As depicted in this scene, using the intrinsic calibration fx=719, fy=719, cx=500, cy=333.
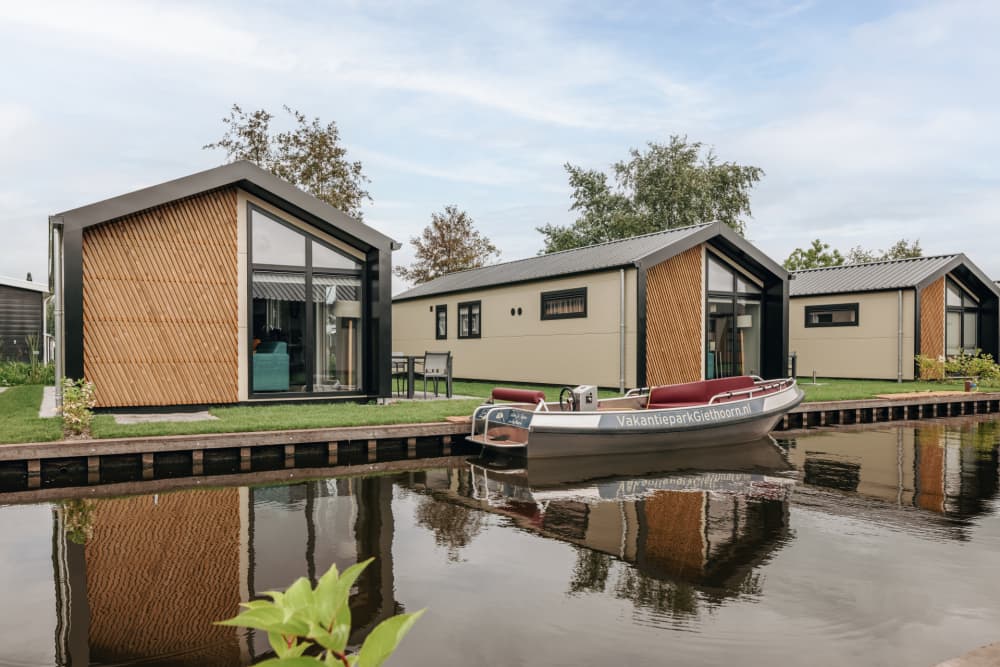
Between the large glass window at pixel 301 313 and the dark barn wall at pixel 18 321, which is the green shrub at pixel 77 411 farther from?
the dark barn wall at pixel 18 321

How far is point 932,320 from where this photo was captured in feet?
60.8

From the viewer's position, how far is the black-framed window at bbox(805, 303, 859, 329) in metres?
19.2

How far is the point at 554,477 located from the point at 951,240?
5449cm

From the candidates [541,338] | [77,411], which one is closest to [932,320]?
[541,338]

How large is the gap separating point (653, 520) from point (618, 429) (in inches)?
107

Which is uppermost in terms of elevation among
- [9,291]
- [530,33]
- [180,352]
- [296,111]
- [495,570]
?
[296,111]

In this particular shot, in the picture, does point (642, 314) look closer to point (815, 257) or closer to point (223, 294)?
point (223, 294)

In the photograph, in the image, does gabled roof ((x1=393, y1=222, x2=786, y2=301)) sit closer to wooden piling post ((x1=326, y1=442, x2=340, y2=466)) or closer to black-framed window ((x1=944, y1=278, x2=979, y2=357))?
black-framed window ((x1=944, y1=278, x2=979, y2=357))

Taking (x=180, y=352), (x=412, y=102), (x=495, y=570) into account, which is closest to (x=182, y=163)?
(x=412, y=102)

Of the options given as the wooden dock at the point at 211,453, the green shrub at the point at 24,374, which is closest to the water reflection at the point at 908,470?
Result: the wooden dock at the point at 211,453

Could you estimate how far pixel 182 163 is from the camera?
107ft

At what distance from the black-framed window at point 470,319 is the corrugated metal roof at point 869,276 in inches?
308

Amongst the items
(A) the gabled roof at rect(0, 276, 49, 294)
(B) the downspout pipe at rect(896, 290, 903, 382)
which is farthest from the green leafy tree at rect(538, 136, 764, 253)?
(A) the gabled roof at rect(0, 276, 49, 294)

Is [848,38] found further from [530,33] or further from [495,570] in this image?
[495,570]
